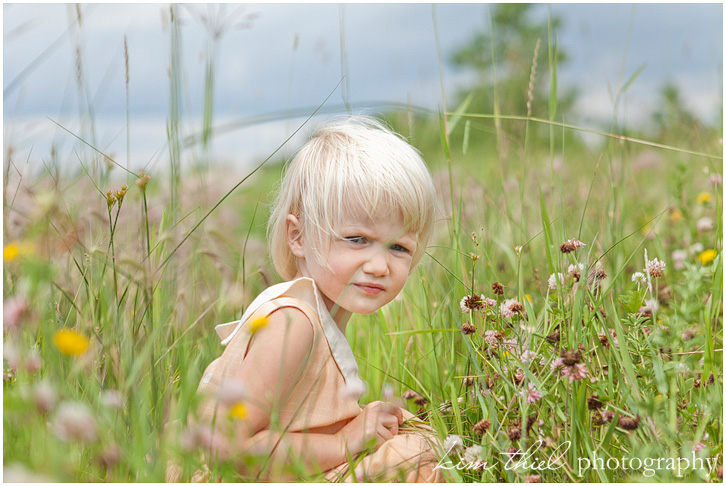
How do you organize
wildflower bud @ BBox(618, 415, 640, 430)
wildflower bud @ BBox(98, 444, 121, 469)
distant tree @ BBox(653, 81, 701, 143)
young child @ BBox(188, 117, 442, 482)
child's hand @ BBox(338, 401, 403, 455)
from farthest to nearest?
distant tree @ BBox(653, 81, 701, 143) → child's hand @ BBox(338, 401, 403, 455) → young child @ BBox(188, 117, 442, 482) → wildflower bud @ BBox(618, 415, 640, 430) → wildflower bud @ BBox(98, 444, 121, 469)

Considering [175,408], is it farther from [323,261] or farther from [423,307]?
[423,307]

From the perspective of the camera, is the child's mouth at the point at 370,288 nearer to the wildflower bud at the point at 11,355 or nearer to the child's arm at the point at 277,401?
the child's arm at the point at 277,401

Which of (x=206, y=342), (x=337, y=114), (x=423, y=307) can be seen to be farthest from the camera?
(x=423, y=307)

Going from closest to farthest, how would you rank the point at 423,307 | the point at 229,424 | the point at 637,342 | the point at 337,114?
1. the point at 229,424
2. the point at 637,342
3. the point at 337,114
4. the point at 423,307

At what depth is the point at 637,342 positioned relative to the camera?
4.87 ft

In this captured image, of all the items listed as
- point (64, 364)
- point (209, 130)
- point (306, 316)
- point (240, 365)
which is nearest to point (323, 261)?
point (306, 316)

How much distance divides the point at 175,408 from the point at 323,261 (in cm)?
55

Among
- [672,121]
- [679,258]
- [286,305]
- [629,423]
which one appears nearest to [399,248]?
[286,305]

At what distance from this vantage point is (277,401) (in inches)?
56.0

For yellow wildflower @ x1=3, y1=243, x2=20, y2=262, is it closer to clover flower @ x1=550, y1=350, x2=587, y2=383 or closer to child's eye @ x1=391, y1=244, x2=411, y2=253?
child's eye @ x1=391, y1=244, x2=411, y2=253

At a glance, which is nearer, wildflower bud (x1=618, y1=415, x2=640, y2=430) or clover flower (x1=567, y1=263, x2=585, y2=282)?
wildflower bud (x1=618, y1=415, x2=640, y2=430)

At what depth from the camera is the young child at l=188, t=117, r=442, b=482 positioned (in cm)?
146

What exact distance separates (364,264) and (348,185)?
0.21 m

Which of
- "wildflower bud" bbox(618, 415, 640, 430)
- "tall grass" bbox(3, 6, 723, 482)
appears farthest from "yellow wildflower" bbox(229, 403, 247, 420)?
"wildflower bud" bbox(618, 415, 640, 430)
